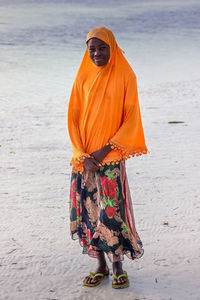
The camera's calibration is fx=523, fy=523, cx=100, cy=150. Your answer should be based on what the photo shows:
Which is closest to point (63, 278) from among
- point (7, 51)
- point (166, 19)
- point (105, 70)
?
point (105, 70)

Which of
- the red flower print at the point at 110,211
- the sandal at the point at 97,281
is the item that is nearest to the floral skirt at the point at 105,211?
the red flower print at the point at 110,211

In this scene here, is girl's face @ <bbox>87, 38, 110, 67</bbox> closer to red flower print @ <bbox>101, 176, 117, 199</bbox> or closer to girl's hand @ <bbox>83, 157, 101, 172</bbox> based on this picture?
girl's hand @ <bbox>83, 157, 101, 172</bbox>

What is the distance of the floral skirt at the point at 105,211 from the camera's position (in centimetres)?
287

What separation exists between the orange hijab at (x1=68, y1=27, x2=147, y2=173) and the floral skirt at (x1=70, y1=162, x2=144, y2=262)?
0.27ft

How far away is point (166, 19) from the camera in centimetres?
2583

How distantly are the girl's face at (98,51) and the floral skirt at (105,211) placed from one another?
1.86 feet

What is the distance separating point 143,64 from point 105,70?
427 inches

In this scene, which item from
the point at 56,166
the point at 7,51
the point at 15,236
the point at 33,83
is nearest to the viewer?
the point at 15,236

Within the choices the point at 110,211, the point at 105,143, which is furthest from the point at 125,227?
the point at 105,143

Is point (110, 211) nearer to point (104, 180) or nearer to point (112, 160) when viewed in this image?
point (104, 180)

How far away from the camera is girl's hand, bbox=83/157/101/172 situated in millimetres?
2830

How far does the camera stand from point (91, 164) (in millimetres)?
2830

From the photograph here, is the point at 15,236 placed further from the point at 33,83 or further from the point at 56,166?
the point at 33,83

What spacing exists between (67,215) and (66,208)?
→ 154 millimetres
